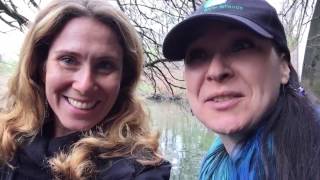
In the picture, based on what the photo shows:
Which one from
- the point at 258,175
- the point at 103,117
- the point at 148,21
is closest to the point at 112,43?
the point at 103,117

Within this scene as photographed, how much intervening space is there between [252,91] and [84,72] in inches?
30.5

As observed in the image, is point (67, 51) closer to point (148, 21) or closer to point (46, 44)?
point (46, 44)

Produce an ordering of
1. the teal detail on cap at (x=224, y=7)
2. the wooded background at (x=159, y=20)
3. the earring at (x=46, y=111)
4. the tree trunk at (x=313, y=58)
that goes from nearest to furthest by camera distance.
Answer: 1. the teal detail on cap at (x=224, y=7)
2. the earring at (x=46, y=111)
3. the tree trunk at (x=313, y=58)
4. the wooded background at (x=159, y=20)

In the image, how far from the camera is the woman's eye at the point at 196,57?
1530mm

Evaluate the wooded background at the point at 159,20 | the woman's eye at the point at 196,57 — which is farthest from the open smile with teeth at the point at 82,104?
the wooded background at the point at 159,20

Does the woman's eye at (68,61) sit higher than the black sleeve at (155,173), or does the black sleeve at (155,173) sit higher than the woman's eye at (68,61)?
the woman's eye at (68,61)

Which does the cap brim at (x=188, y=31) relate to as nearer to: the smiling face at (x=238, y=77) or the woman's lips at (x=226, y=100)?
the smiling face at (x=238, y=77)

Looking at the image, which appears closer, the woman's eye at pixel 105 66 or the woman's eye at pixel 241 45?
the woman's eye at pixel 241 45

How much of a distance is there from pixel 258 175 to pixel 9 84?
135 cm

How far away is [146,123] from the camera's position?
7.14ft

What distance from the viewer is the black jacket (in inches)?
72.3

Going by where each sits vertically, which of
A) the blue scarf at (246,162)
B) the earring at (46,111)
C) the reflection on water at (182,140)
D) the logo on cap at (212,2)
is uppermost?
the logo on cap at (212,2)

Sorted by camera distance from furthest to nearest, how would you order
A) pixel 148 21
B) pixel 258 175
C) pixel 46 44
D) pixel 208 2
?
pixel 148 21, pixel 46 44, pixel 208 2, pixel 258 175

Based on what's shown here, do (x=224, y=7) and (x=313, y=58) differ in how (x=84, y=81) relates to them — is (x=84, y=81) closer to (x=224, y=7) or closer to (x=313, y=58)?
(x=224, y=7)
